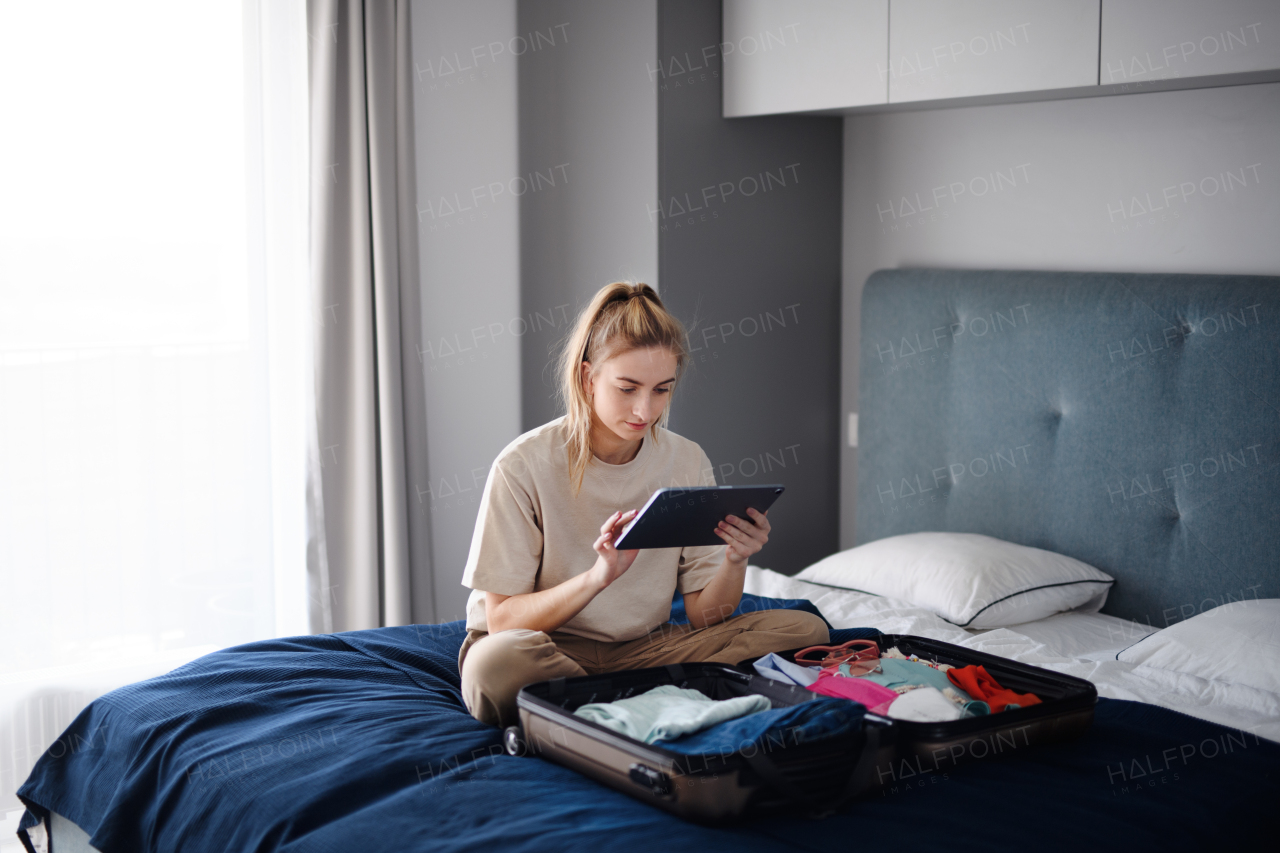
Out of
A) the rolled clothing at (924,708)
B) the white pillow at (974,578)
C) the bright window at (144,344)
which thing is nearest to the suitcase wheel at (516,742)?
the rolled clothing at (924,708)

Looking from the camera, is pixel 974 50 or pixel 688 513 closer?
pixel 688 513

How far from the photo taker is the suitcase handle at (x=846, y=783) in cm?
140

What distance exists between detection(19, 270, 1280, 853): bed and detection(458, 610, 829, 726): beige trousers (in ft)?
0.20

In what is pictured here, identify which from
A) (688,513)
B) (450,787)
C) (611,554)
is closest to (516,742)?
(450,787)

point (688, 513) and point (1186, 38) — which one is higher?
point (1186, 38)

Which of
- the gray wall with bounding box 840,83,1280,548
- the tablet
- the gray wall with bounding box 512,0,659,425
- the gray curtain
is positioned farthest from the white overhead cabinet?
the tablet

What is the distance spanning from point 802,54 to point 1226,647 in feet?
5.88

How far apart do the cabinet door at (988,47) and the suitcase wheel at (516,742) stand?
5.91 feet

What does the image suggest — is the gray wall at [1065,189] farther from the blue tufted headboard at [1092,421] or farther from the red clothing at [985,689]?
the red clothing at [985,689]

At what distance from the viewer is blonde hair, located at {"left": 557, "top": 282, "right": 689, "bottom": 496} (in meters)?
1.95

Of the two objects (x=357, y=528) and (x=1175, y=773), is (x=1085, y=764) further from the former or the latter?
(x=357, y=528)

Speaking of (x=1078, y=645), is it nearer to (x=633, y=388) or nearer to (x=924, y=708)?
(x=924, y=708)

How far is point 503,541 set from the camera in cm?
192

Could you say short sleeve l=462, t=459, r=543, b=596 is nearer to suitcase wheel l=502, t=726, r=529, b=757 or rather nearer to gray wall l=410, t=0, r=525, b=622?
suitcase wheel l=502, t=726, r=529, b=757
